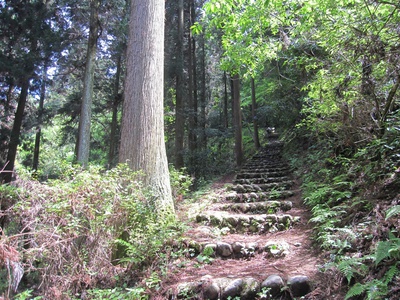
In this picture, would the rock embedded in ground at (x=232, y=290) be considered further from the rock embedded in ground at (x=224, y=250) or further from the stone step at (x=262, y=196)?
the stone step at (x=262, y=196)

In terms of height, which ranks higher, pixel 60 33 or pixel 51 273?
pixel 60 33

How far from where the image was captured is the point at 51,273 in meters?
3.02

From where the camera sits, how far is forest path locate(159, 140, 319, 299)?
9.36 feet

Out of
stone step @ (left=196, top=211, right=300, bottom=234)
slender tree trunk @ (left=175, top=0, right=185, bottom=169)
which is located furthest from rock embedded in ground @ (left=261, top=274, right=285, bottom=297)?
slender tree trunk @ (left=175, top=0, right=185, bottom=169)

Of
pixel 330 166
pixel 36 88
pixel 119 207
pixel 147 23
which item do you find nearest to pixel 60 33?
pixel 36 88

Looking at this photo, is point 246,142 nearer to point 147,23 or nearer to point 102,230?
point 147,23

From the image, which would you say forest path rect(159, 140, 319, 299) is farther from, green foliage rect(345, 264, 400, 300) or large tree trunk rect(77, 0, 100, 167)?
large tree trunk rect(77, 0, 100, 167)

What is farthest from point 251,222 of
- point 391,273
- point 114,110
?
point 114,110

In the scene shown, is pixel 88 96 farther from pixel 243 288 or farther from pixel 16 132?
pixel 243 288

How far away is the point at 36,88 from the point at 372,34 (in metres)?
14.3

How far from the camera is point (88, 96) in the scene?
376 inches

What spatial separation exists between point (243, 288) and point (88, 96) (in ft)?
28.5

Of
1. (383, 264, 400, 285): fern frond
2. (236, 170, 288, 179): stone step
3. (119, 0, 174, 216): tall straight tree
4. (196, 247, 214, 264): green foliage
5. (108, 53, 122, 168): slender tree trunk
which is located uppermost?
(108, 53, 122, 168): slender tree trunk

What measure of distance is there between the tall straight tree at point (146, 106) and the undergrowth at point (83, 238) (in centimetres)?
68
